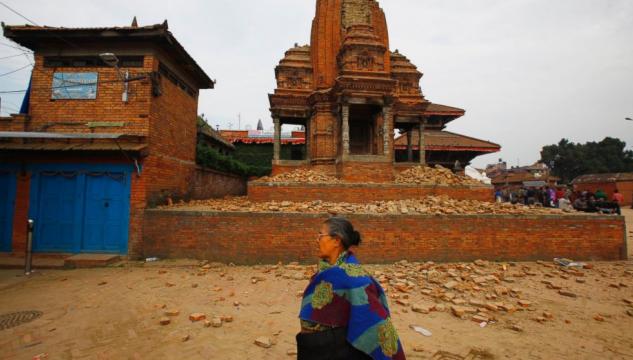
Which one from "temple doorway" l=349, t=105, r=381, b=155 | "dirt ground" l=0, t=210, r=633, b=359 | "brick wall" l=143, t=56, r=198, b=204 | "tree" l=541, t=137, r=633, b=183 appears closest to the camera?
"dirt ground" l=0, t=210, r=633, b=359

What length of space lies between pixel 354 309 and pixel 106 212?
8.74 metres

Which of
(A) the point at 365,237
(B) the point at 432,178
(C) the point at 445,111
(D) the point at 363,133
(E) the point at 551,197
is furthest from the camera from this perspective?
(C) the point at 445,111

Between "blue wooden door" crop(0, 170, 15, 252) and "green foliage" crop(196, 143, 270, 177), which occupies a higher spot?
"green foliage" crop(196, 143, 270, 177)

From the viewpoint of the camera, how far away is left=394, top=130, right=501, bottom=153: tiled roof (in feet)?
63.3

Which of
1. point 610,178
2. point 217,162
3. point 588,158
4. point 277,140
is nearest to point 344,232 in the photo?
point 277,140

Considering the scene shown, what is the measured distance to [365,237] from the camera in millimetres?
7613

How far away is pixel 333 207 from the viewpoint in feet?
27.9

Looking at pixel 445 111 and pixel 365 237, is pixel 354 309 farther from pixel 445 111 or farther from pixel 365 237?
pixel 445 111

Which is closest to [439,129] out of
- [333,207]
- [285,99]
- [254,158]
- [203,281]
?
[285,99]

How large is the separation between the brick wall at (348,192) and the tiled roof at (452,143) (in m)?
9.21

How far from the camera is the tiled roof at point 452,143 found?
19.3m

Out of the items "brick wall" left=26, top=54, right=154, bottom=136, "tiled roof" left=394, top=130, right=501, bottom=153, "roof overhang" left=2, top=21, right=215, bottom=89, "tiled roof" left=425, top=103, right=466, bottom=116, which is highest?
"tiled roof" left=425, top=103, right=466, bottom=116

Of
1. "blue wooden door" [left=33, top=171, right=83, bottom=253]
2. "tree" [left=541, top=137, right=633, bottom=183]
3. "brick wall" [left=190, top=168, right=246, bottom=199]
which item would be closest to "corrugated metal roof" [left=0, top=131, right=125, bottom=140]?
"blue wooden door" [left=33, top=171, right=83, bottom=253]

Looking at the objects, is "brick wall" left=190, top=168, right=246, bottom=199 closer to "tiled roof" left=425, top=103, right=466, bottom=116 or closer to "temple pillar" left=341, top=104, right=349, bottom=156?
"temple pillar" left=341, top=104, right=349, bottom=156
